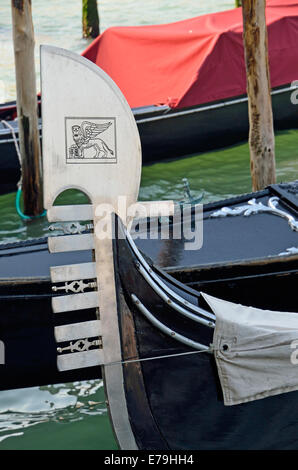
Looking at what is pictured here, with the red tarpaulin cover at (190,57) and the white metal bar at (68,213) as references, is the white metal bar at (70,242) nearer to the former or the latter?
the white metal bar at (68,213)

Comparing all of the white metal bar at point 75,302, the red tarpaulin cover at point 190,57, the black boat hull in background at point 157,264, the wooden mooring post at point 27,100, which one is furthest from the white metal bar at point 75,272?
the red tarpaulin cover at point 190,57

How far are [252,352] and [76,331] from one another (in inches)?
25.9

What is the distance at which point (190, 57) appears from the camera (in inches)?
296

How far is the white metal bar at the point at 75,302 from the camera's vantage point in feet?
9.23

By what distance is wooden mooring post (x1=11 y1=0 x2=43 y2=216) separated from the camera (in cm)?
610

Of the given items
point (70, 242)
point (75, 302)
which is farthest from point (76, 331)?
point (70, 242)

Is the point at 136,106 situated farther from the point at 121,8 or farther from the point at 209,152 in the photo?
the point at 121,8

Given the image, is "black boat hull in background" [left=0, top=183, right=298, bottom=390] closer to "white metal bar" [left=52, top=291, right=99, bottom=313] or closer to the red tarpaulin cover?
"white metal bar" [left=52, top=291, right=99, bottom=313]

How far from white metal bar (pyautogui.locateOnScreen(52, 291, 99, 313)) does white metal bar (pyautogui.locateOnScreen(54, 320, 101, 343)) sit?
62mm

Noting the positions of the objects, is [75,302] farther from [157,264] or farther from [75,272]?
[157,264]

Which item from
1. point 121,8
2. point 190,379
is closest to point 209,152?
point 190,379

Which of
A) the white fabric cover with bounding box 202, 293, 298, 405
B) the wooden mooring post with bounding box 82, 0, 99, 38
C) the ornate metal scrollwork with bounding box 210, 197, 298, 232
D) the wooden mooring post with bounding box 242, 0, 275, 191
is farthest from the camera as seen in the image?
the wooden mooring post with bounding box 82, 0, 99, 38

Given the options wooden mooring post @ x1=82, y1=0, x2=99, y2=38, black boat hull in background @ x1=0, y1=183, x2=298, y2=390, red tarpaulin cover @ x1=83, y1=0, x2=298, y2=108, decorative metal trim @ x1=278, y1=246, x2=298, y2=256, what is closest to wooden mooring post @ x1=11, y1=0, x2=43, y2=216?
red tarpaulin cover @ x1=83, y1=0, x2=298, y2=108

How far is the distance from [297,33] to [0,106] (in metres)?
2.97
